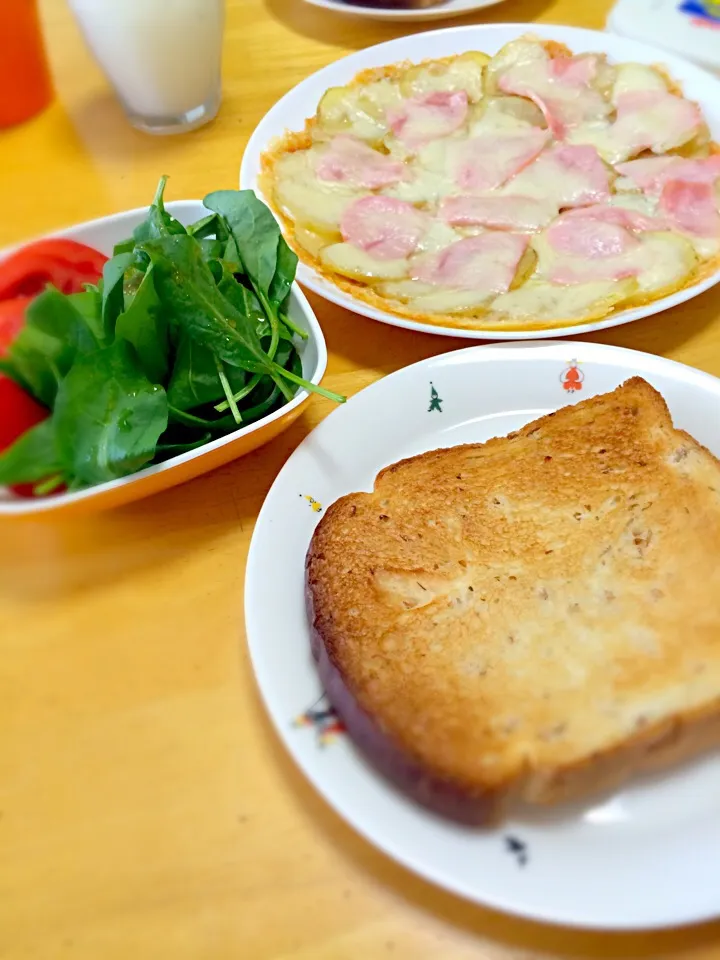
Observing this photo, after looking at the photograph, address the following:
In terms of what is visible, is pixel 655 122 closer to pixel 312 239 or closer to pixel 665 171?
pixel 665 171

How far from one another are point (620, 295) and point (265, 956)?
1.11 metres

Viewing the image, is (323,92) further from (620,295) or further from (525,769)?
(525,769)

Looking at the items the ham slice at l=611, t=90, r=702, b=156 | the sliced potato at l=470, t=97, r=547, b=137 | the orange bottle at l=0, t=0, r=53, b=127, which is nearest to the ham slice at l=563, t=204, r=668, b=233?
the ham slice at l=611, t=90, r=702, b=156

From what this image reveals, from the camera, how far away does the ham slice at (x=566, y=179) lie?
1.55m

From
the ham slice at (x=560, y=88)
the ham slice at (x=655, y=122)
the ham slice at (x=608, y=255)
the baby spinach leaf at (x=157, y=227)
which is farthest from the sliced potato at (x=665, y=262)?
the baby spinach leaf at (x=157, y=227)

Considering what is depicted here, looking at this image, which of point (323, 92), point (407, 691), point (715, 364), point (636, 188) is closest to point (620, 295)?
point (715, 364)

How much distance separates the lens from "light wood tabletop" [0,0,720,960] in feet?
2.63

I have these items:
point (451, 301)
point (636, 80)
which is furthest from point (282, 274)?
point (636, 80)

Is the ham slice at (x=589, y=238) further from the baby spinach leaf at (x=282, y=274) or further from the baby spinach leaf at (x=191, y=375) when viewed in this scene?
the baby spinach leaf at (x=191, y=375)

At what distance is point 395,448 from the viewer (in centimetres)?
119

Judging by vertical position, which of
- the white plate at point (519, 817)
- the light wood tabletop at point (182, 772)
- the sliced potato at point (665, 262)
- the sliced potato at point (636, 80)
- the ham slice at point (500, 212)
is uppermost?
the sliced potato at point (636, 80)

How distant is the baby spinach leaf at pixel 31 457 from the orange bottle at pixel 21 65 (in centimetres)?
128

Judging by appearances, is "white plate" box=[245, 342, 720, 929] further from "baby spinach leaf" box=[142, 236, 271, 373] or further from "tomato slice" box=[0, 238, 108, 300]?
"tomato slice" box=[0, 238, 108, 300]

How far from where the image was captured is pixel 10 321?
1.03 meters
